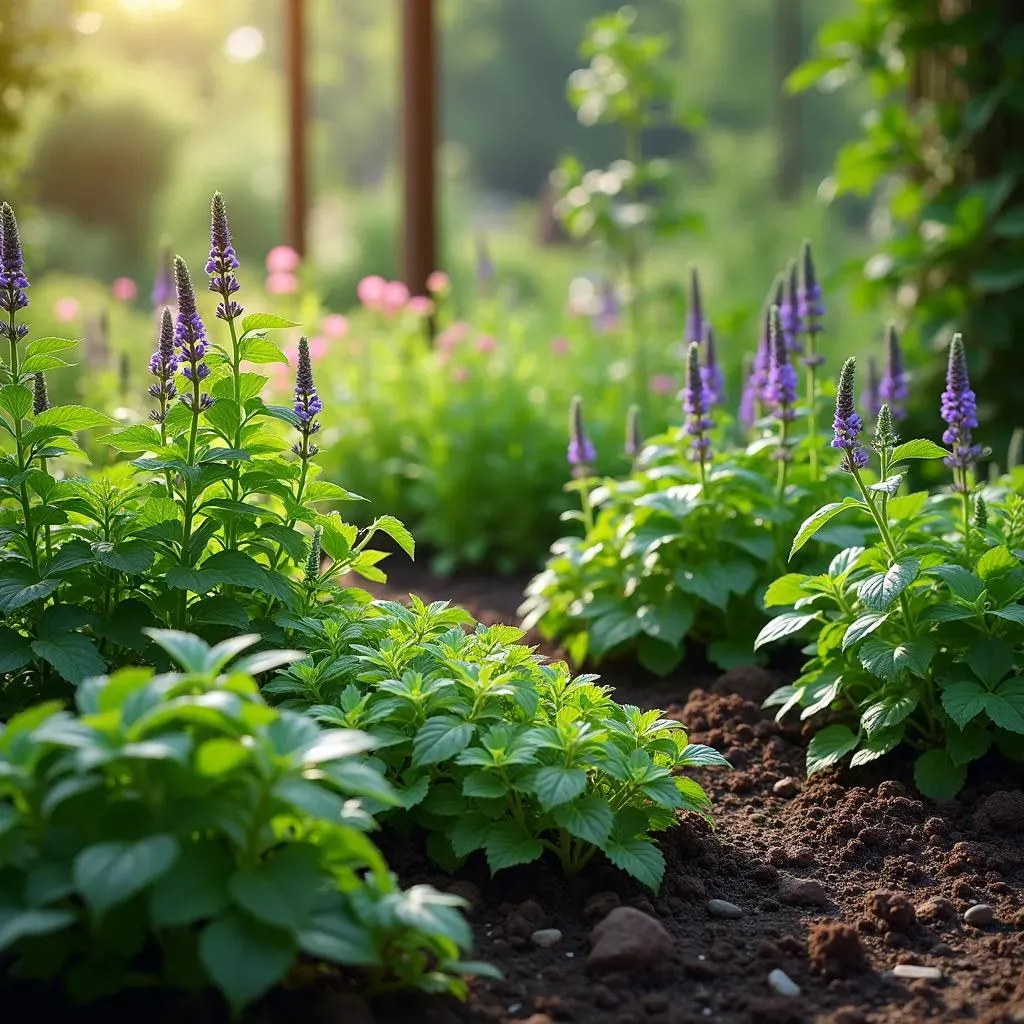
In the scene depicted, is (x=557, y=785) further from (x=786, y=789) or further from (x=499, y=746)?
(x=786, y=789)

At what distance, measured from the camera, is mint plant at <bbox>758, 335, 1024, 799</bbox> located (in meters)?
2.75

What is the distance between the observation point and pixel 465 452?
548 centimetres

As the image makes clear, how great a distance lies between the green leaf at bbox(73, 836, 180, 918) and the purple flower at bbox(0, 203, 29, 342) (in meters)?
1.27

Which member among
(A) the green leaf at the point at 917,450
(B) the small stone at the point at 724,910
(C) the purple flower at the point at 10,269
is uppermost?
(C) the purple flower at the point at 10,269

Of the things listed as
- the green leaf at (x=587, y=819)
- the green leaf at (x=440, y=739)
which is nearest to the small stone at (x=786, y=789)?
the green leaf at (x=587, y=819)

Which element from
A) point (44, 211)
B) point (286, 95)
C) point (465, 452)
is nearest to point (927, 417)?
point (465, 452)

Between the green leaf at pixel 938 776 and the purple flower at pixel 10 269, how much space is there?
87.8 inches

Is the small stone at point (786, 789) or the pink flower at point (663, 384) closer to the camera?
the small stone at point (786, 789)

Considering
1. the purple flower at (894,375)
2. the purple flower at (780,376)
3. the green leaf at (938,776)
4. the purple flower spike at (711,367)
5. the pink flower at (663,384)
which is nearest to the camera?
the green leaf at (938,776)

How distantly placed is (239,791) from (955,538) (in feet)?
6.65

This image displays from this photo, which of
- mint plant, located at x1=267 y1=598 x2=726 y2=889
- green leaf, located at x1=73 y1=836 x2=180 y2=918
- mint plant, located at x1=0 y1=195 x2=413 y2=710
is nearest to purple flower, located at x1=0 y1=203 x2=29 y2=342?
mint plant, located at x1=0 y1=195 x2=413 y2=710

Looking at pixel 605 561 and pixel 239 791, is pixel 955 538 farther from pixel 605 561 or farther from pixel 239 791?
pixel 239 791

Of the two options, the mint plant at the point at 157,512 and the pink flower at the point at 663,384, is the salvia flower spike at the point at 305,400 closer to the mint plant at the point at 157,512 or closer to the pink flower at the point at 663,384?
the mint plant at the point at 157,512

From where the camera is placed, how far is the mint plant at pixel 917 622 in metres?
2.75
